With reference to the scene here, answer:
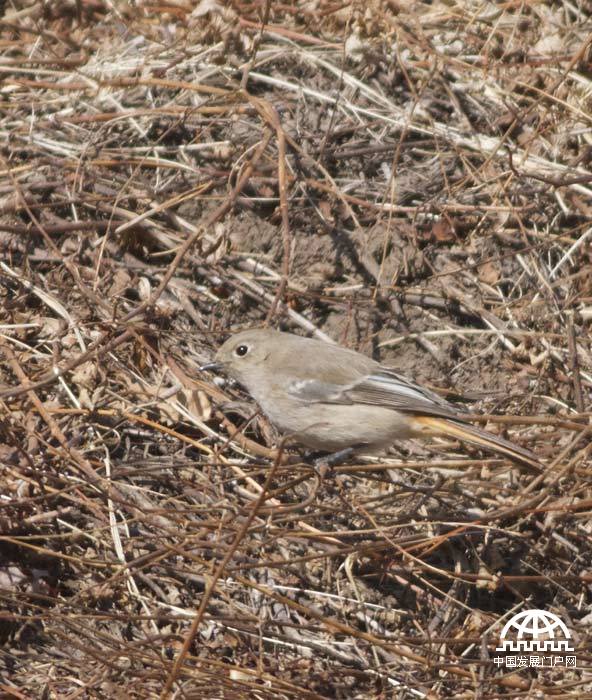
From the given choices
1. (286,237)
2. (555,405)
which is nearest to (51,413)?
(286,237)

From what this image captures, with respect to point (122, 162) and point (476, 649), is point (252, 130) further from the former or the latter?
point (476, 649)

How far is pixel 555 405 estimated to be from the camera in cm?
→ 656

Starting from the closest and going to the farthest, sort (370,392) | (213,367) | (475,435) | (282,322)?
(475,435), (370,392), (213,367), (282,322)

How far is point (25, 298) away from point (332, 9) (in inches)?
139

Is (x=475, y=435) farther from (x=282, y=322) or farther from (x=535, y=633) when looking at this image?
(x=282, y=322)

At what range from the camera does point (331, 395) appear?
19.7 feet

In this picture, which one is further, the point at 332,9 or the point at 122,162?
the point at 332,9

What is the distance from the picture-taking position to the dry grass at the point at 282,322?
5391 mm

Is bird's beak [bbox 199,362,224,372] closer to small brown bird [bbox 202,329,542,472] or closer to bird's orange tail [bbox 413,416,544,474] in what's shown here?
small brown bird [bbox 202,329,542,472]

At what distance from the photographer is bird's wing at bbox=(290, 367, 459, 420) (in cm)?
586

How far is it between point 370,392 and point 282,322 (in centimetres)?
123

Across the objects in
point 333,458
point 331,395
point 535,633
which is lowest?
point 535,633

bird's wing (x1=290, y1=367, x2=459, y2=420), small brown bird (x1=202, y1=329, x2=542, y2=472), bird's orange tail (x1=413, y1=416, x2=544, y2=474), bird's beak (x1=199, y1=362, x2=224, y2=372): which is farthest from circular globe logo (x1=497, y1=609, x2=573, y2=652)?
bird's beak (x1=199, y1=362, x2=224, y2=372)

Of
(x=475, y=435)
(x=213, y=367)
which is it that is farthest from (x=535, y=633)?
(x=213, y=367)
